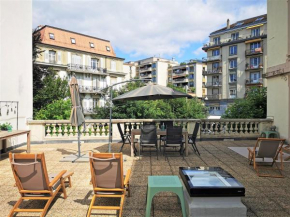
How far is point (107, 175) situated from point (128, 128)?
7.40 m

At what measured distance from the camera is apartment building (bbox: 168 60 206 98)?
67312 mm

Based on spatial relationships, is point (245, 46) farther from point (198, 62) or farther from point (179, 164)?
point (179, 164)

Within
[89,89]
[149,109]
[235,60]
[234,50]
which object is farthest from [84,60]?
[235,60]

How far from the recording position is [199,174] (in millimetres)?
3881

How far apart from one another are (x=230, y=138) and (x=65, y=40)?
33457mm

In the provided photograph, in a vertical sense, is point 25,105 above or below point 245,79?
below

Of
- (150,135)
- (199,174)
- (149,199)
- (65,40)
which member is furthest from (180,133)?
(65,40)

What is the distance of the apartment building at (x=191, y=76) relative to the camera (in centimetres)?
6731

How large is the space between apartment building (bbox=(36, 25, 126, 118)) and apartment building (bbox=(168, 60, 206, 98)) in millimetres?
29813

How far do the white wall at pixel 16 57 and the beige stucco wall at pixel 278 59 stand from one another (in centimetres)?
1106

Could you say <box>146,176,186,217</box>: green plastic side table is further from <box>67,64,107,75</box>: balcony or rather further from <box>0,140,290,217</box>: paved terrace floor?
<box>67,64,107,75</box>: balcony

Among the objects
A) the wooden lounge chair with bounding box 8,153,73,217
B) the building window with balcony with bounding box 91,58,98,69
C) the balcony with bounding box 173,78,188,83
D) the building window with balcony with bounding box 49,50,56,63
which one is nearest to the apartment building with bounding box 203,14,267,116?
the balcony with bounding box 173,78,188,83

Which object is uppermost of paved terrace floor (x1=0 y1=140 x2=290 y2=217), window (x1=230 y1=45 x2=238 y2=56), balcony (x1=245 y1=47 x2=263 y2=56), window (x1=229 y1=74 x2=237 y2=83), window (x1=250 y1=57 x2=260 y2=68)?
window (x1=230 y1=45 x2=238 y2=56)

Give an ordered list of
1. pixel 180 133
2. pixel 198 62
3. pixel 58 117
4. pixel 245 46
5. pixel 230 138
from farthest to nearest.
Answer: pixel 198 62, pixel 245 46, pixel 58 117, pixel 230 138, pixel 180 133
